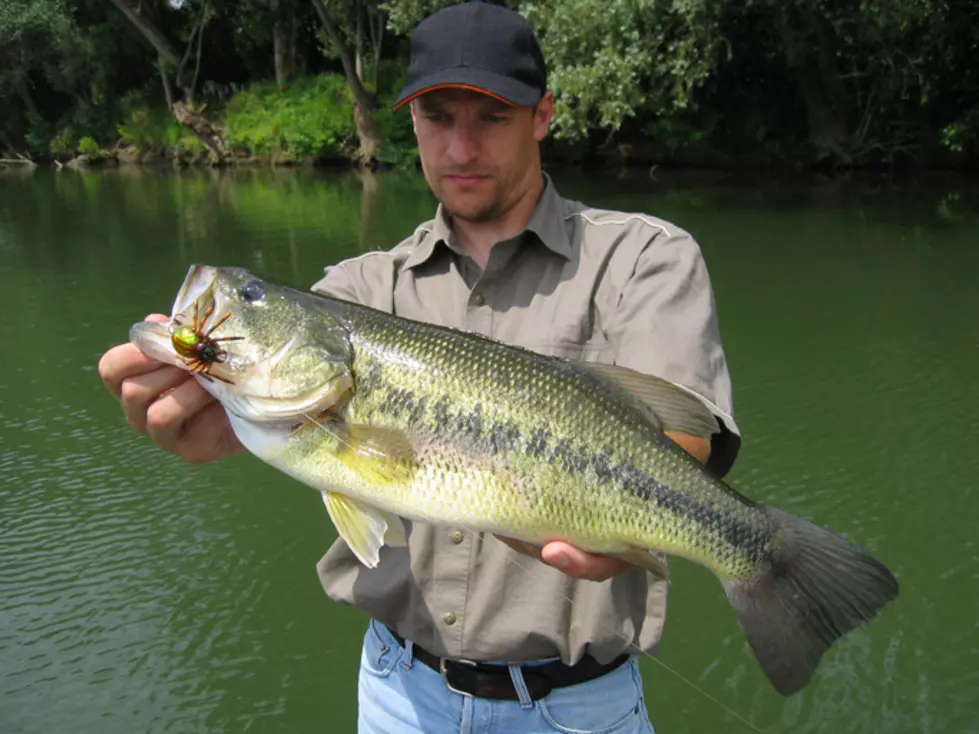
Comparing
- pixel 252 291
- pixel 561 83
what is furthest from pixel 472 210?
pixel 561 83

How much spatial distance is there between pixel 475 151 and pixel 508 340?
1.88ft

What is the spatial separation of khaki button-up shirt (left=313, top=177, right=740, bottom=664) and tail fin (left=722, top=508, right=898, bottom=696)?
0.29 m

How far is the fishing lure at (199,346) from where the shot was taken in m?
2.31

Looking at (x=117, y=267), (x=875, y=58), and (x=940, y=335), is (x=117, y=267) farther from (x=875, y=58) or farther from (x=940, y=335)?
(x=875, y=58)

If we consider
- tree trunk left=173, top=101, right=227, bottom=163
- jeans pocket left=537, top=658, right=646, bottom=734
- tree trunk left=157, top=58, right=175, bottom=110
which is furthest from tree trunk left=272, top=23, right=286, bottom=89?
jeans pocket left=537, top=658, right=646, bottom=734

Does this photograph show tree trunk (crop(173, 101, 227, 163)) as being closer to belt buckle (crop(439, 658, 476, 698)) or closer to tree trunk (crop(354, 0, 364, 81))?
tree trunk (crop(354, 0, 364, 81))

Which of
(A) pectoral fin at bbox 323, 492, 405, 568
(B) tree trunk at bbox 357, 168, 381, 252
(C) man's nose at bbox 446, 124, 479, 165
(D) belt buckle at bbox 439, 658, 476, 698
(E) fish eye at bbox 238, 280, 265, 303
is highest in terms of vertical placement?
(C) man's nose at bbox 446, 124, 479, 165

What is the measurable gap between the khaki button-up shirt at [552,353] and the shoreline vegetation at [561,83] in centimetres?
1959

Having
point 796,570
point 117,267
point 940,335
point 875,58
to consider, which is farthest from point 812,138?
point 796,570

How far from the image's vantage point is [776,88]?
2836 centimetres

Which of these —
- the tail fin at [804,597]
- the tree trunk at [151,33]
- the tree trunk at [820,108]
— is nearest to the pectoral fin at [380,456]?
the tail fin at [804,597]

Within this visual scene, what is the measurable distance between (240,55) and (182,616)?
41.9m

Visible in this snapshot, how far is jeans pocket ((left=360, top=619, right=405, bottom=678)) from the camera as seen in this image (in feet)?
8.51

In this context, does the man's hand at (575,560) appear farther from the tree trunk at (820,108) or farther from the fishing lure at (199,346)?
the tree trunk at (820,108)
